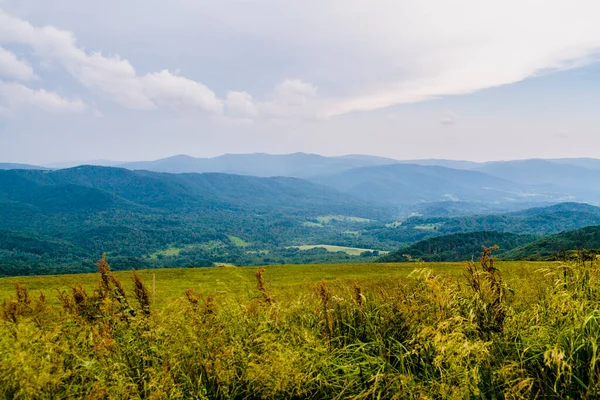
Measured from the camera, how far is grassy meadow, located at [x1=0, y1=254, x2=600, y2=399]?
18.6 ft

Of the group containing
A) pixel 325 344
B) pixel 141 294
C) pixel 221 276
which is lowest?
pixel 221 276

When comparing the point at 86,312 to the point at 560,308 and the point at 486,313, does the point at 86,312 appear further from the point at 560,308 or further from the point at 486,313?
the point at 560,308

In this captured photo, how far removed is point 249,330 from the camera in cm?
783

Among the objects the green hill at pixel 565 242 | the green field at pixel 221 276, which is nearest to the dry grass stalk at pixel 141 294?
the green field at pixel 221 276

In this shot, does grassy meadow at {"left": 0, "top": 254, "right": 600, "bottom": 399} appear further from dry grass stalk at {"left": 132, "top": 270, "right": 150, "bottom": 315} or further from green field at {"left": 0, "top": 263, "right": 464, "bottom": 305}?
green field at {"left": 0, "top": 263, "right": 464, "bottom": 305}

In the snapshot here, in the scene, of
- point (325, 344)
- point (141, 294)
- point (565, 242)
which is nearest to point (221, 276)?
point (141, 294)

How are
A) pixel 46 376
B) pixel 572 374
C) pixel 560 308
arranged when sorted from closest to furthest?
pixel 572 374 < pixel 46 376 < pixel 560 308

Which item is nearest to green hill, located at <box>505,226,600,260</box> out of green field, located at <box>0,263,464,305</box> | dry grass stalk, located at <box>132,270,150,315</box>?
green field, located at <box>0,263,464,305</box>

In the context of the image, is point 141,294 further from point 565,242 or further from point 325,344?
point 565,242

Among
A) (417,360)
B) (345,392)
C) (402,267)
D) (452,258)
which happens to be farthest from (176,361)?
(452,258)

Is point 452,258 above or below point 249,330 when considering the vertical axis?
below

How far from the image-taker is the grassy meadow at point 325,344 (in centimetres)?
567

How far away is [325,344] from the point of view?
7.11m

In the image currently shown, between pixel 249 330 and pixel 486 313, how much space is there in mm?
4722
